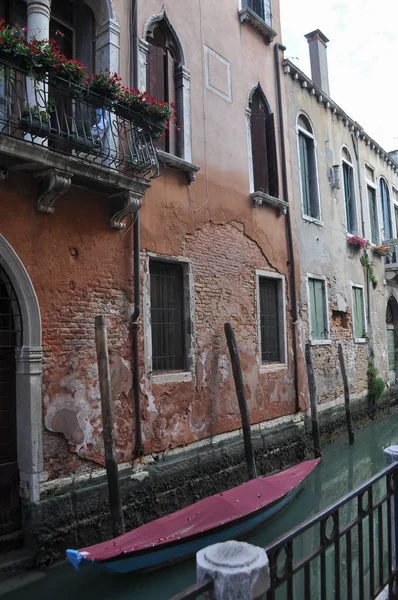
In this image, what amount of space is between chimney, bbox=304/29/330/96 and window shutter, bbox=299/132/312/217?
100 inches

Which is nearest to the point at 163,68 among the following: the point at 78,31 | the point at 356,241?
the point at 78,31

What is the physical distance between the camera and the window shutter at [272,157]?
838cm

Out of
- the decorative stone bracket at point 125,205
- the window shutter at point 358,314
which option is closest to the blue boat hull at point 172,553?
the decorative stone bracket at point 125,205

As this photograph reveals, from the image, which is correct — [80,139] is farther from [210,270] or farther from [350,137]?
[350,137]

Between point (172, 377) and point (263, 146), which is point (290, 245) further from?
point (172, 377)

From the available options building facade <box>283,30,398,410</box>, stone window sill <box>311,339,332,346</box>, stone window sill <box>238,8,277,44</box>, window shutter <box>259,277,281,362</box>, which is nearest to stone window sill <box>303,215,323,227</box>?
building facade <box>283,30,398,410</box>

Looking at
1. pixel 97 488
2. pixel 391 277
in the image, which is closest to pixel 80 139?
pixel 97 488

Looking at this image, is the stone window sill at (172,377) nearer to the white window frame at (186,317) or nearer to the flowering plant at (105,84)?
the white window frame at (186,317)

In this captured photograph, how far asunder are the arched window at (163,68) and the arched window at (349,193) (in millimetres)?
6173

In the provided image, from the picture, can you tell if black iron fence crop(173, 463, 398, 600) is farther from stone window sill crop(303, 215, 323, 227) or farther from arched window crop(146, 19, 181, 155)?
stone window sill crop(303, 215, 323, 227)

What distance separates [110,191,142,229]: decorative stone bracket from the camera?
5211 mm

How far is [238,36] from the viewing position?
7.83 m

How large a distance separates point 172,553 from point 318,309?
6.25m

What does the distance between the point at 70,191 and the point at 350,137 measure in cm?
903
